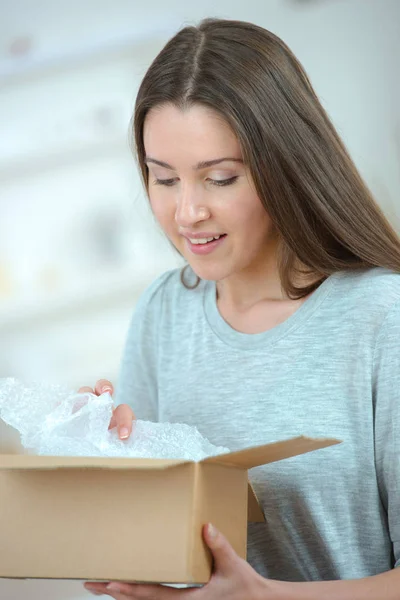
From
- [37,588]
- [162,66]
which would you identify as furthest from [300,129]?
[37,588]

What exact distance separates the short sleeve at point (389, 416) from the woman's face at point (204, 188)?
0.26 m

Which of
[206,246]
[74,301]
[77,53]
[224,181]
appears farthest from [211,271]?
[77,53]

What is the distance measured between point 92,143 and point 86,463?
6.02 feet

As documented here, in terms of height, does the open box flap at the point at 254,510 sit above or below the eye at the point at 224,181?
below

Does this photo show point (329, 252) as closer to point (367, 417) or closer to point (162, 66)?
point (367, 417)

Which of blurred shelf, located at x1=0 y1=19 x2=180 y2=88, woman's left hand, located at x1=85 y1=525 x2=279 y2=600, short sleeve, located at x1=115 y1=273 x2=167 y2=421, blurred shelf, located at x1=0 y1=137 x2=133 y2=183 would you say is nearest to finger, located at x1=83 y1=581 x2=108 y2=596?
woman's left hand, located at x1=85 y1=525 x2=279 y2=600

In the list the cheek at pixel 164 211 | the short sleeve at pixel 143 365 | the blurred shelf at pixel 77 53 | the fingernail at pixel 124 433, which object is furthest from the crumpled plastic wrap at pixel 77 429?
the blurred shelf at pixel 77 53

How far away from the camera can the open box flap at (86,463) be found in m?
0.86

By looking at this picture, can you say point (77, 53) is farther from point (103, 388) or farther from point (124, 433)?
point (124, 433)

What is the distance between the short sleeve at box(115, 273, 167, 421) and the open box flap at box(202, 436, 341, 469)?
24.7 inches

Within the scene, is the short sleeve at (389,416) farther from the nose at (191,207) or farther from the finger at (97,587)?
the finger at (97,587)

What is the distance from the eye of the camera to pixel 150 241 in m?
2.58

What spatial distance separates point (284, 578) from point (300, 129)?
0.72 metres

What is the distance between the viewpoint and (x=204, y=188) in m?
1.22
